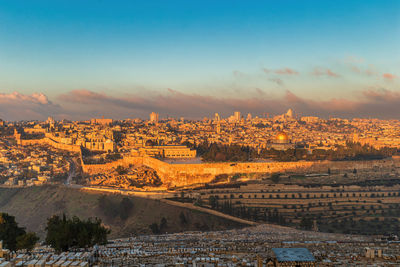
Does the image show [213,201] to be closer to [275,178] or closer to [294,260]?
[275,178]

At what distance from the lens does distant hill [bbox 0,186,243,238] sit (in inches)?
1071

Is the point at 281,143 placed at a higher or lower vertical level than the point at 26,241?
higher

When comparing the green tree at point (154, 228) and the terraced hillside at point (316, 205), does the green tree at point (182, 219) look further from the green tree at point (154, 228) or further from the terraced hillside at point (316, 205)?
the terraced hillside at point (316, 205)

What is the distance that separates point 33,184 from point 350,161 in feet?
118

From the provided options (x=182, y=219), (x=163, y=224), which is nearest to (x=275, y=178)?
(x=182, y=219)

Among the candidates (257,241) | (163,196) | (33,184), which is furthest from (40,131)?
(257,241)

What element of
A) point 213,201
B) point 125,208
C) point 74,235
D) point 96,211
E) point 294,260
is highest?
point 294,260

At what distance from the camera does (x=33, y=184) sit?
41250mm

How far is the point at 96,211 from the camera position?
32.3m

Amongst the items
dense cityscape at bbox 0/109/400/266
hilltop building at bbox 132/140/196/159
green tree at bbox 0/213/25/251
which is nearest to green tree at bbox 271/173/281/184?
dense cityscape at bbox 0/109/400/266

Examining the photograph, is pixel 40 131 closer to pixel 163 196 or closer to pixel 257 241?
pixel 163 196

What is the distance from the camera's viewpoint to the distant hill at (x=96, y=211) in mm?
27203

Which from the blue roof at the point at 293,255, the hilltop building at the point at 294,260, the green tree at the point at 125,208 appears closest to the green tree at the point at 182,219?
the green tree at the point at 125,208

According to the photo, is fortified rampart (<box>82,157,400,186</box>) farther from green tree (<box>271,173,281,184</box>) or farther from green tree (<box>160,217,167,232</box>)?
green tree (<box>160,217,167,232</box>)
